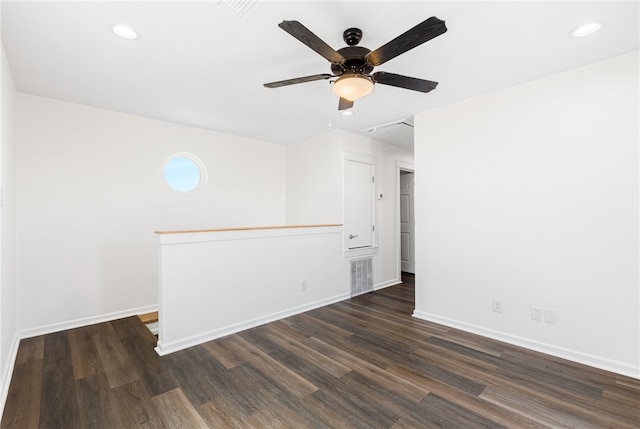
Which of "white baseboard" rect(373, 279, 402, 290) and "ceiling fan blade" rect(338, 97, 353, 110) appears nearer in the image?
"ceiling fan blade" rect(338, 97, 353, 110)

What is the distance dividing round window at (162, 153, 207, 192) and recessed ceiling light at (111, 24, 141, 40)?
2179 mm

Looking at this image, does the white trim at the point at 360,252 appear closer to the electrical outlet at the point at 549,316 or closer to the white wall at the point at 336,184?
the white wall at the point at 336,184

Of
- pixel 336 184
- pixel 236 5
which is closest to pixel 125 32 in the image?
pixel 236 5

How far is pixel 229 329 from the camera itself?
3.17 m

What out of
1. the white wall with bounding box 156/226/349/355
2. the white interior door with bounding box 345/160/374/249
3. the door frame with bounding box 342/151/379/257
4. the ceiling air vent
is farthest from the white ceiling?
the white wall with bounding box 156/226/349/355

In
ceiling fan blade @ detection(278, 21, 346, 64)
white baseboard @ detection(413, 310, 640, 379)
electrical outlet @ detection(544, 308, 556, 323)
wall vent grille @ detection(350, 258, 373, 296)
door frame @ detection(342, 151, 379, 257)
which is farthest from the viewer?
wall vent grille @ detection(350, 258, 373, 296)

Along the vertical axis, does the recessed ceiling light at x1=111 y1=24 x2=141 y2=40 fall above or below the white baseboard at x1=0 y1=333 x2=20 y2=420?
above

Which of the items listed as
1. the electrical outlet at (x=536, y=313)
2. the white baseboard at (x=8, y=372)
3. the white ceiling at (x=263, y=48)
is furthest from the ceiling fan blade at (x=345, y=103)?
the white baseboard at (x=8, y=372)

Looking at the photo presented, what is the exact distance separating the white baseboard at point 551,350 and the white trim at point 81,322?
3.71 meters

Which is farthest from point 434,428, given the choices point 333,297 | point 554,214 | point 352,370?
point 333,297

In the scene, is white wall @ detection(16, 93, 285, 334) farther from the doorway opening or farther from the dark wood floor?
the doorway opening

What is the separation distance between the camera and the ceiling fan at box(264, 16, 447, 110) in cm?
163

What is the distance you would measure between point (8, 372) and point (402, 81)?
3834 millimetres

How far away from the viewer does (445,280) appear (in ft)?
11.2
